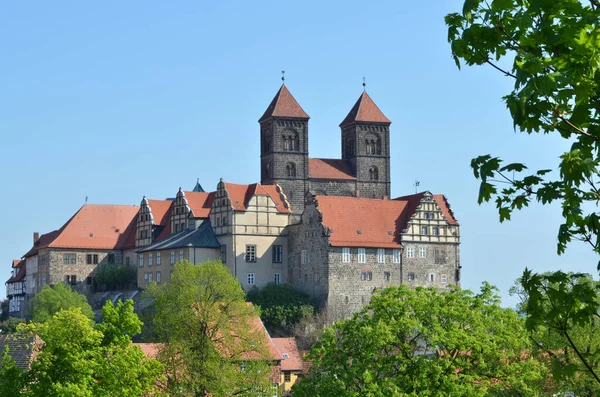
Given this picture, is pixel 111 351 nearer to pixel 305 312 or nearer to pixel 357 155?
pixel 305 312

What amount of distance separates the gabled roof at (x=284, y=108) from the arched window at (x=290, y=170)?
4442mm

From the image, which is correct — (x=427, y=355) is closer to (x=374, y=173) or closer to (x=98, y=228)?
(x=374, y=173)

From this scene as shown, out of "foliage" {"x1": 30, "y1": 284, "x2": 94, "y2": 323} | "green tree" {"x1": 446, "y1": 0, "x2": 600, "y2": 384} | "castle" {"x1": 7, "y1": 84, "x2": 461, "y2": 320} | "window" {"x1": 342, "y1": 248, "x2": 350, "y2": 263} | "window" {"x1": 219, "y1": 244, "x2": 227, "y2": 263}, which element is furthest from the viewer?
"window" {"x1": 219, "y1": 244, "x2": 227, "y2": 263}

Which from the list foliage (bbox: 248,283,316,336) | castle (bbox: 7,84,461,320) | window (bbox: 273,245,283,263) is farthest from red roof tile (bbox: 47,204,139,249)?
foliage (bbox: 248,283,316,336)

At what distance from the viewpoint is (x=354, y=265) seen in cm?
9088

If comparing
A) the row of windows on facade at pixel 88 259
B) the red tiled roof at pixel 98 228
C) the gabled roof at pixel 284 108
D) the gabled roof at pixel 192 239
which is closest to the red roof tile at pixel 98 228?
the red tiled roof at pixel 98 228

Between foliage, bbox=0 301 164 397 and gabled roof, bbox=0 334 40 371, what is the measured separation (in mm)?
4683

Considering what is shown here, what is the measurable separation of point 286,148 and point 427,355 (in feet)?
219

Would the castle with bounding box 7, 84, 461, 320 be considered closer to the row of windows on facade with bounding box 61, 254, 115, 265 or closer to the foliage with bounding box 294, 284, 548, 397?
the row of windows on facade with bounding box 61, 254, 115, 265

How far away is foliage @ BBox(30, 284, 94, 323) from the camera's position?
91.9m

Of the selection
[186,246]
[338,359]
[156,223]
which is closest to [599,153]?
[338,359]

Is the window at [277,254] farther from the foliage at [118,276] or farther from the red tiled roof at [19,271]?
the red tiled roof at [19,271]

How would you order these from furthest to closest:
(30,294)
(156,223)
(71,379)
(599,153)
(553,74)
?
(30,294), (156,223), (71,379), (599,153), (553,74)

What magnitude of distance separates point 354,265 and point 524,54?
82173 mm
